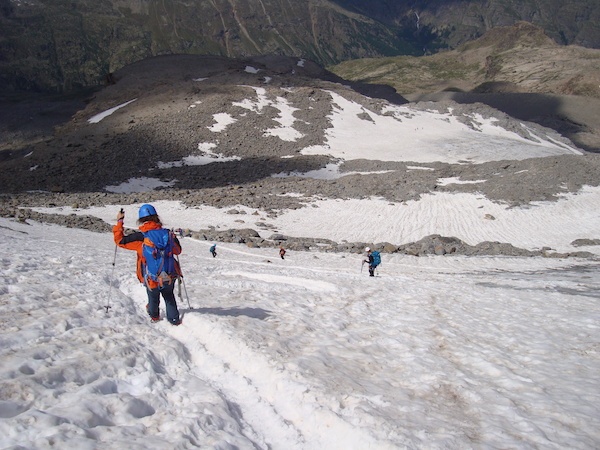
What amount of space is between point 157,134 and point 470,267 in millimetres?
43507

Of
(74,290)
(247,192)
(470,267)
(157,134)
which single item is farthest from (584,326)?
(157,134)

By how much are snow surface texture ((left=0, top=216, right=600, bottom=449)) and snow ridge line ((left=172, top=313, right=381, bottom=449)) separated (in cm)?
2

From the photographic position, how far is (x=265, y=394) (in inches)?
231

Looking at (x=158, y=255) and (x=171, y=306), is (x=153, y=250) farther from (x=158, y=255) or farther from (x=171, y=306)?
(x=171, y=306)

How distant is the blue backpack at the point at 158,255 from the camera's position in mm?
7387

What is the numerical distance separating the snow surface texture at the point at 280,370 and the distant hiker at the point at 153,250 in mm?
739

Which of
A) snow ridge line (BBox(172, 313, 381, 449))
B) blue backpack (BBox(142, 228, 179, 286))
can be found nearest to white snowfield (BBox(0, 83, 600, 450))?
snow ridge line (BBox(172, 313, 381, 449))

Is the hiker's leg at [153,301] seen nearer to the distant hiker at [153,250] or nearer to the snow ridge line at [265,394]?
the distant hiker at [153,250]

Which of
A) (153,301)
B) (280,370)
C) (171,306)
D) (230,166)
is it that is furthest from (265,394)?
(230,166)

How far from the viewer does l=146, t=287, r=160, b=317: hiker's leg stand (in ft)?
25.0

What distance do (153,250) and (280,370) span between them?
275 cm

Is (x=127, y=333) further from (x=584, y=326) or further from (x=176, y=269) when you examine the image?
(x=584, y=326)

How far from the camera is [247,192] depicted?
40.0m

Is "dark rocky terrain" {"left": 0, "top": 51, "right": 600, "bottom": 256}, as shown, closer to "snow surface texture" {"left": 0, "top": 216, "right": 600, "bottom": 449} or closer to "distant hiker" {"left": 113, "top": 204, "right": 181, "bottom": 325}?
"snow surface texture" {"left": 0, "top": 216, "right": 600, "bottom": 449}
